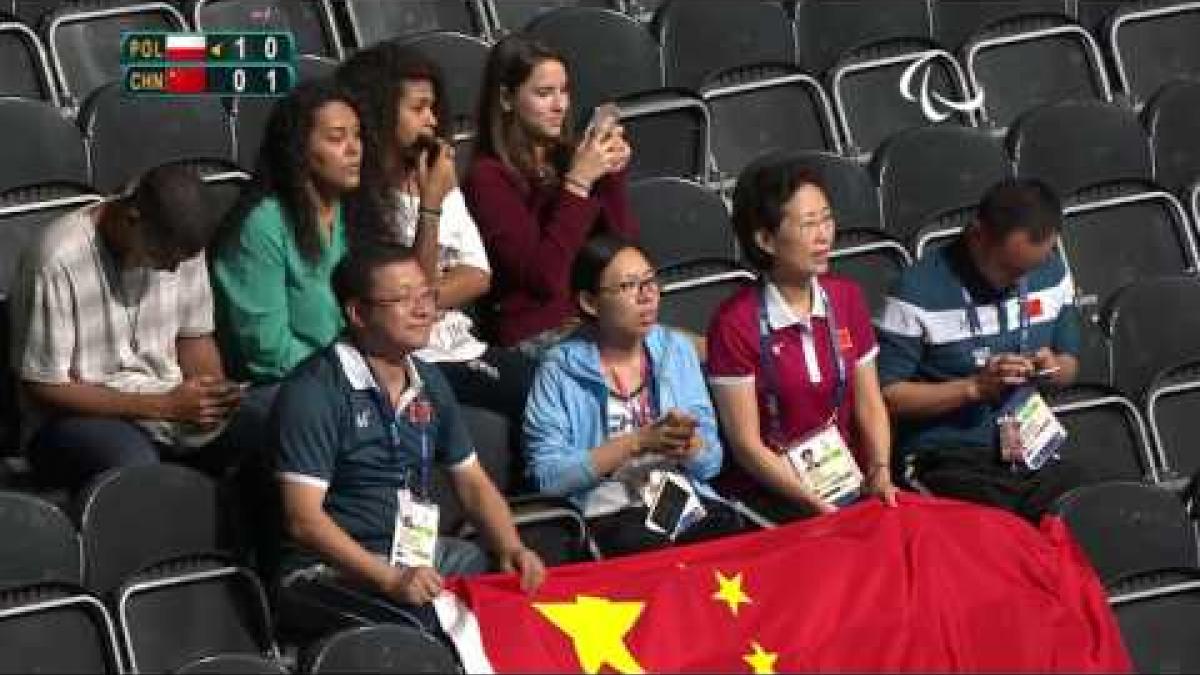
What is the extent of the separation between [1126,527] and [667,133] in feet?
7.28

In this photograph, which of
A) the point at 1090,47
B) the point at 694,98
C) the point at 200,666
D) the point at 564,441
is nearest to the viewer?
the point at 200,666

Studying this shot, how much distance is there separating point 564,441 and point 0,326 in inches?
58.7

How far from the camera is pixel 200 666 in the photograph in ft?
23.1

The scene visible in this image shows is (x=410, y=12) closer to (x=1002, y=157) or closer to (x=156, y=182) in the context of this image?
(x=1002, y=157)

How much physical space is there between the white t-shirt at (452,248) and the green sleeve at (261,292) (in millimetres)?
404

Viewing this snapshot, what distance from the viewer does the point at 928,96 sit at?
35.2ft

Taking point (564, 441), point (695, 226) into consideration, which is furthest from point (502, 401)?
point (695, 226)

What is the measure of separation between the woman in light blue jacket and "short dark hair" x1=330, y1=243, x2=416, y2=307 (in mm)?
596

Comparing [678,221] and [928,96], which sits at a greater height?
[928,96]

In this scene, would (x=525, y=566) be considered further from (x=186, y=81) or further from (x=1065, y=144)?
(x=1065, y=144)

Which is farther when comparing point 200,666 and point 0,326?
point 0,326

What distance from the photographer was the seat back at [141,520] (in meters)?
7.86

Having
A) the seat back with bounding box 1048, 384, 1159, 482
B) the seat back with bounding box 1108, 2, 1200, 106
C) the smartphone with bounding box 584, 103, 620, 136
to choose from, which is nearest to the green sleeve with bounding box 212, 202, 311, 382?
the smartphone with bounding box 584, 103, 620, 136

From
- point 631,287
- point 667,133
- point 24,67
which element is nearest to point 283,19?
point 24,67
